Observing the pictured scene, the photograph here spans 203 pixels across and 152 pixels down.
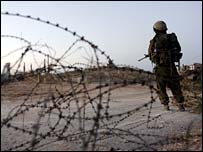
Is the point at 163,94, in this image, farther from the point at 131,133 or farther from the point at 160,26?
the point at 131,133

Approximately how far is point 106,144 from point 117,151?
0.51 m

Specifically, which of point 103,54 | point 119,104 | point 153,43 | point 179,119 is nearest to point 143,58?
point 153,43

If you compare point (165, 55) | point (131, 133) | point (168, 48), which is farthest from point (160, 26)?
point (131, 133)

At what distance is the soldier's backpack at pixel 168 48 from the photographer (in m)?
9.62

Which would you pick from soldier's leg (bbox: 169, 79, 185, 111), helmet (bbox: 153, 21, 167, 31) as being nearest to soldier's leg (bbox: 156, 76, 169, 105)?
→ soldier's leg (bbox: 169, 79, 185, 111)

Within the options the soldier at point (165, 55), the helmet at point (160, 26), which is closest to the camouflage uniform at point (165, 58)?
the soldier at point (165, 55)

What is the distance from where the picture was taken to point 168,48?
9703 millimetres

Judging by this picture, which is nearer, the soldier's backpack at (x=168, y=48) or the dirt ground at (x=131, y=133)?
the dirt ground at (x=131, y=133)

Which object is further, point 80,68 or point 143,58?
point 143,58

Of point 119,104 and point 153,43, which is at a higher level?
point 153,43

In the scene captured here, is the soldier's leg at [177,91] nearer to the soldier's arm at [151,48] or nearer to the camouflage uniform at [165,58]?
the camouflage uniform at [165,58]

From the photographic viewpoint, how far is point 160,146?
5539 mm

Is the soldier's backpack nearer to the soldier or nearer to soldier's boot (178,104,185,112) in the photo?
the soldier

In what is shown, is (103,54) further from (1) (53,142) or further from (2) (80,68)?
(1) (53,142)
